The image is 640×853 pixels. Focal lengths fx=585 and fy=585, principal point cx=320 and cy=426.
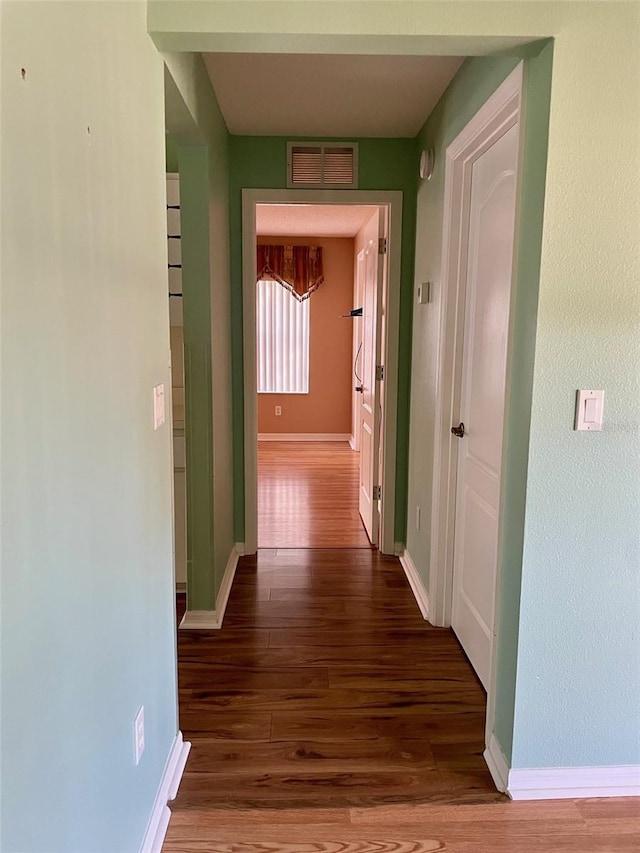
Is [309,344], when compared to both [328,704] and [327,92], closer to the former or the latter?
[327,92]

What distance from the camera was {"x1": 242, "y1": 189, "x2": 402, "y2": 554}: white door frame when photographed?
11.0 feet

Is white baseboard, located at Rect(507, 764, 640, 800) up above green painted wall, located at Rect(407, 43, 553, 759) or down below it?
below

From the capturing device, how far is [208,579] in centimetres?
275

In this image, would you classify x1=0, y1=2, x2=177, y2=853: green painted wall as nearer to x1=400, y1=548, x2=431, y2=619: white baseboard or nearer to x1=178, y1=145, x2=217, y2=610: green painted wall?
x1=178, y1=145, x2=217, y2=610: green painted wall

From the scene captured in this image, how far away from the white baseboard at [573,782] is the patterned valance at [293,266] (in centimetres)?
582

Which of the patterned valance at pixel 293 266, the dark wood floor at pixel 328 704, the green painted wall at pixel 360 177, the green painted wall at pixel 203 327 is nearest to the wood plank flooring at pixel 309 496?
the dark wood floor at pixel 328 704

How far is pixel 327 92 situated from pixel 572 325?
175cm

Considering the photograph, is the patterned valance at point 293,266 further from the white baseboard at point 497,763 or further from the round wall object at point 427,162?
the white baseboard at point 497,763

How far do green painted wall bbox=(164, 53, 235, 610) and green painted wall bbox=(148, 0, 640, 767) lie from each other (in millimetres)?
935

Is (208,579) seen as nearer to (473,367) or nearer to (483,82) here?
(473,367)

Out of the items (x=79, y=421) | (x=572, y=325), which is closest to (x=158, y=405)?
(x=79, y=421)

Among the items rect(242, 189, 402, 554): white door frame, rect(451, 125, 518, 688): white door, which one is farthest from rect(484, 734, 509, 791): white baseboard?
rect(242, 189, 402, 554): white door frame

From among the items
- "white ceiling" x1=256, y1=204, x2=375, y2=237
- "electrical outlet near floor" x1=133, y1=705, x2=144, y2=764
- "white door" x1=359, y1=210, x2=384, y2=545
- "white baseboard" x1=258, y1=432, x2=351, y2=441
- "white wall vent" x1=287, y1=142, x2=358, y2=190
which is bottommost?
"white baseboard" x1=258, y1=432, x2=351, y2=441

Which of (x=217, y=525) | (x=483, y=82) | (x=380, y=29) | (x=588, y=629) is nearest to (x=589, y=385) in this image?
(x=588, y=629)
